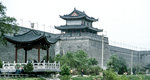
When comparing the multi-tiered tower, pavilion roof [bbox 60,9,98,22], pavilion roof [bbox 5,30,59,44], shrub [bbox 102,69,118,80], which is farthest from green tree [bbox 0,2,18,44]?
pavilion roof [bbox 60,9,98,22]

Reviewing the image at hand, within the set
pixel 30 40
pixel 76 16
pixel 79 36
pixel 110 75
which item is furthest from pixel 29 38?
pixel 76 16

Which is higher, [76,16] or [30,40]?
[76,16]

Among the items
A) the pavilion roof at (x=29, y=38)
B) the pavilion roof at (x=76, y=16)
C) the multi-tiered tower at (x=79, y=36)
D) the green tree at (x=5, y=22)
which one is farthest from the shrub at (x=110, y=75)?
the pavilion roof at (x=76, y=16)

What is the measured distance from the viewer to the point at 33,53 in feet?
128

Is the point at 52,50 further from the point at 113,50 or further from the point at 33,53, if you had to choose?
the point at 113,50

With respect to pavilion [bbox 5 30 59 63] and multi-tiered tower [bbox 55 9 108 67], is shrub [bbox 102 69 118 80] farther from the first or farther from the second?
multi-tiered tower [bbox 55 9 108 67]

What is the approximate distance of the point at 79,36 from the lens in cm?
4403

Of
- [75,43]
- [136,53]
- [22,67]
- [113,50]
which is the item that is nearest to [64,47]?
[75,43]

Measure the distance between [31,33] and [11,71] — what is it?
12.2ft

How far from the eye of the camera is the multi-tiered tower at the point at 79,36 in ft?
143

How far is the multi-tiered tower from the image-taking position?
4366 centimetres

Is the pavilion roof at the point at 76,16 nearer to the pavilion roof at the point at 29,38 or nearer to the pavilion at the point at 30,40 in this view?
the pavilion roof at the point at 29,38

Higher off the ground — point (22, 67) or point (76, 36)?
point (76, 36)

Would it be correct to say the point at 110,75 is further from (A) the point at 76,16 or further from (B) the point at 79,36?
(A) the point at 76,16
